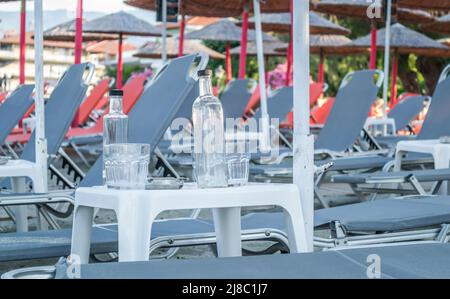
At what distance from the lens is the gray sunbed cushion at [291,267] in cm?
175

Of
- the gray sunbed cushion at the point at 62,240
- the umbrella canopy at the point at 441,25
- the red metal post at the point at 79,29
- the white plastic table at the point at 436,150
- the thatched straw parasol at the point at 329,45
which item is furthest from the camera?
the thatched straw parasol at the point at 329,45

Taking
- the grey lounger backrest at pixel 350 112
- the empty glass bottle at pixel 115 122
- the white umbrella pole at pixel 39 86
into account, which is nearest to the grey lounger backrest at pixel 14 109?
the white umbrella pole at pixel 39 86

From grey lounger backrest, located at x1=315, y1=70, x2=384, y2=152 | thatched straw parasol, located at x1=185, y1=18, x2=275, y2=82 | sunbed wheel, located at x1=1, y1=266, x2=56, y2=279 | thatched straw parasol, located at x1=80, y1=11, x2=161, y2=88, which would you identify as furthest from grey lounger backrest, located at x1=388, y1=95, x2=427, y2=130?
sunbed wheel, located at x1=1, y1=266, x2=56, y2=279

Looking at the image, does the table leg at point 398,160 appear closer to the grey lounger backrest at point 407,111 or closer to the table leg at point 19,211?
the table leg at point 19,211

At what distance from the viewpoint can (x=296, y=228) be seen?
2381mm

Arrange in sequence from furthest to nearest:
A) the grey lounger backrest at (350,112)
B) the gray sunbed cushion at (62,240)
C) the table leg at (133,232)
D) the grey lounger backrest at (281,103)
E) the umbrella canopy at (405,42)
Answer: the umbrella canopy at (405,42), the grey lounger backrest at (281,103), the grey lounger backrest at (350,112), the gray sunbed cushion at (62,240), the table leg at (133,232)

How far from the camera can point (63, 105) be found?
188 inches

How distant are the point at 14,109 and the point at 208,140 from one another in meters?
3.90

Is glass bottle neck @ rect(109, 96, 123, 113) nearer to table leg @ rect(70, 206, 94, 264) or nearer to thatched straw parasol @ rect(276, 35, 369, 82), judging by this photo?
table leg @ rect(70, 206, 94, 264)

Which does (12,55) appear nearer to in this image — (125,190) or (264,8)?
(264,8)

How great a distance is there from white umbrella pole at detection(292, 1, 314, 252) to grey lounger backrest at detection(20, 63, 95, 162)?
7.29 ft

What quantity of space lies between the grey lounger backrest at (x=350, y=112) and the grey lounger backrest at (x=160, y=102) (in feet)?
9.22

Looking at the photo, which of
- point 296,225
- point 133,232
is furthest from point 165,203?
point 296,225
